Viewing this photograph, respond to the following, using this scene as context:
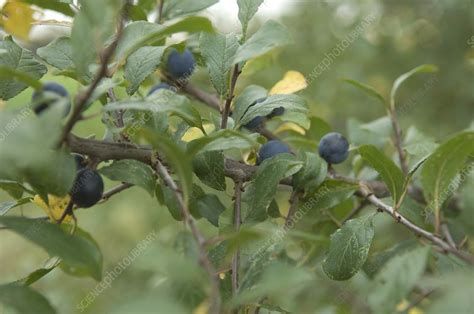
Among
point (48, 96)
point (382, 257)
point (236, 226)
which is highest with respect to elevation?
point (48, 96)

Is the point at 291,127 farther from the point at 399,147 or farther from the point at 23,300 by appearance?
the point at 23,300

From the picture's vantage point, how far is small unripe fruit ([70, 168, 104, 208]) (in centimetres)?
78

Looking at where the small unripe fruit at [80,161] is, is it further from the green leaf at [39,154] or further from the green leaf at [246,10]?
the green leaf at [246,10]

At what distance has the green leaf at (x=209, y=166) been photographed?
0.84 meters

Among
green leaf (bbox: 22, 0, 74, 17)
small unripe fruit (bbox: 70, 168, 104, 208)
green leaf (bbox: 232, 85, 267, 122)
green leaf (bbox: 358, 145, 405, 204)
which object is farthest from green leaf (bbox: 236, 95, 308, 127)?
green leaf (bbox: 22, 0, 74, 17)

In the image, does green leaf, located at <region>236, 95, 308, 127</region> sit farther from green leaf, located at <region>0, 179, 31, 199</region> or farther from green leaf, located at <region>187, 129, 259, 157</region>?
green leaf, located at <region>0, 179, 31, 199</region>

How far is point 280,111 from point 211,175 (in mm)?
259

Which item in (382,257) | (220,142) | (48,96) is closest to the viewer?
(48,96)

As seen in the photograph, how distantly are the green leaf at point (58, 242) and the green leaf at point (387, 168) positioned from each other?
411mm

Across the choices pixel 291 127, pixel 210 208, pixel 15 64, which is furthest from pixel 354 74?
pixel 15 64

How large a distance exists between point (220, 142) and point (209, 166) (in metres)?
0.12

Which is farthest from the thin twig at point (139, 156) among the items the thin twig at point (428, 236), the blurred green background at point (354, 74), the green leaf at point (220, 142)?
the blurred green background at point (354, 74)

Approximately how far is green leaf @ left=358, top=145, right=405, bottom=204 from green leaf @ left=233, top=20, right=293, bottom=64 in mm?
240

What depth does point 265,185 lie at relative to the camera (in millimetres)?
804
